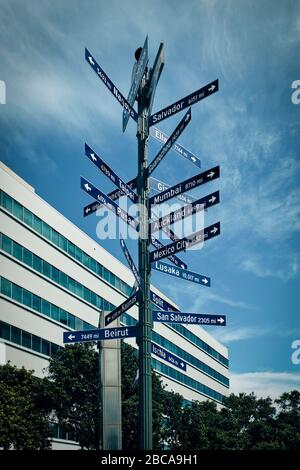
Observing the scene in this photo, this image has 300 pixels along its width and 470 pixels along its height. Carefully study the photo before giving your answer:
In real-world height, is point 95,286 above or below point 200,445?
above

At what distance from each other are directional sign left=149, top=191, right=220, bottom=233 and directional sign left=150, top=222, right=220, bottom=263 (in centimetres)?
48

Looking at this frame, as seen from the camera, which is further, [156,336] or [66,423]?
[156,336]

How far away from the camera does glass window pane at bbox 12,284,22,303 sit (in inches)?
1395

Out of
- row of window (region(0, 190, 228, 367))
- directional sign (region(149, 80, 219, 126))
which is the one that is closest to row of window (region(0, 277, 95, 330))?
row of window (region(0, 190, 228, 367))

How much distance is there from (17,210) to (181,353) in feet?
110

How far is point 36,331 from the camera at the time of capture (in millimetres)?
37500

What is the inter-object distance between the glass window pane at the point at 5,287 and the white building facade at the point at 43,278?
0.06m

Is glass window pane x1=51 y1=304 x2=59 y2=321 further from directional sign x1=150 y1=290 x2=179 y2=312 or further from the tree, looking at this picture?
directional sign x1=150 y1=290 x2=179 y2=312

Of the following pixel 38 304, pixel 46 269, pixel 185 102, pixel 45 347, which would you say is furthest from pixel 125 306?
pixel 46 269

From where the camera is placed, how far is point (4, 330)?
33906 mm

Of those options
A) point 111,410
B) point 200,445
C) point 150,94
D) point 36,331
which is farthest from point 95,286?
point 150,94

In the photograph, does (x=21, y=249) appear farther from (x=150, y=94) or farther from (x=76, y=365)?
(x=150, y=94)

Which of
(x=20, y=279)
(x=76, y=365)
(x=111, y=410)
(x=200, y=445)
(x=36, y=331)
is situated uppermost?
(x=20, y=279)

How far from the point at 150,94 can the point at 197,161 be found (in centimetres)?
178
